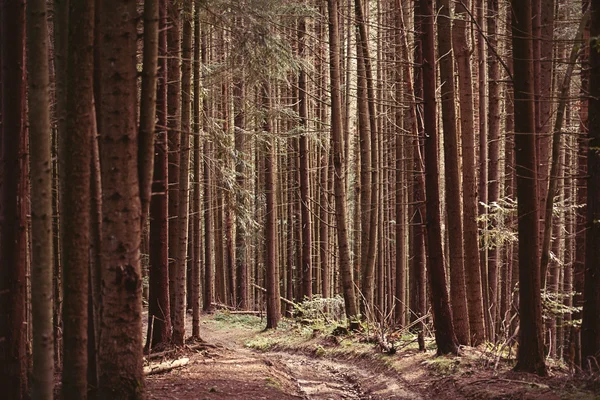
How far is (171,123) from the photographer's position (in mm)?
11172

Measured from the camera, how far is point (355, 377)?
1124 cm

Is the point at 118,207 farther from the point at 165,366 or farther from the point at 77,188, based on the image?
the point at 165,366

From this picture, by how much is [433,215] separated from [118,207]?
6486mm

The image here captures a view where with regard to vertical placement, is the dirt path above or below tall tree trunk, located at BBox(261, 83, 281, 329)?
below

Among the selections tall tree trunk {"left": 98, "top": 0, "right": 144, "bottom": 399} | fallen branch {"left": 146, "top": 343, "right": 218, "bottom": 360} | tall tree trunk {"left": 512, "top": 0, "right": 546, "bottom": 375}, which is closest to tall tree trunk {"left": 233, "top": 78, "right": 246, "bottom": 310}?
fallen branch {"left": 146, "top": 343, "right": 218, "bottom": 360}

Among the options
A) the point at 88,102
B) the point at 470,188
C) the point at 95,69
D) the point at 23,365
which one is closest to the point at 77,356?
the point at 23,365

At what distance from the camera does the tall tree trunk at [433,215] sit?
33.9 feet

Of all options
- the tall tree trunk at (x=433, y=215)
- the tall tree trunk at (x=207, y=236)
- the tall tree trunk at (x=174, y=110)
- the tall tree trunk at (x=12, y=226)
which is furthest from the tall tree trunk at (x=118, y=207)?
the tall tree trunk at (x=207, y=236)

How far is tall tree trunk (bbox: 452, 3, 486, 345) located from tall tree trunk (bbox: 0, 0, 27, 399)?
7566mm

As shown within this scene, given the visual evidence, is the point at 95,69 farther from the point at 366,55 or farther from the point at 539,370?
the point at 366,55

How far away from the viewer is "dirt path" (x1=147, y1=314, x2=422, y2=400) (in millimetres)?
8414

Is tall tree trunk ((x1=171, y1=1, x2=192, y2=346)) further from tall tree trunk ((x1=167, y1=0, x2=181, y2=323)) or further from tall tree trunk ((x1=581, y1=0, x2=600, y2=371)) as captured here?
tall tree trunk ((x1=581, y1=0, x2=600, y2=371))

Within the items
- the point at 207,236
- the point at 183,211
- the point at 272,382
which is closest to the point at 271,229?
the point at 207,236

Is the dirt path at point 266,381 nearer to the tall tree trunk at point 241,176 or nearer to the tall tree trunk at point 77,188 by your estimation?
the tall tree trunk at point 77,188
